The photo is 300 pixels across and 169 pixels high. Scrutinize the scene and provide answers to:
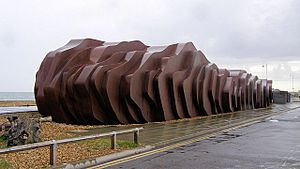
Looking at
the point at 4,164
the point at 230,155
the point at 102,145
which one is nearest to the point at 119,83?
the point at 102,145

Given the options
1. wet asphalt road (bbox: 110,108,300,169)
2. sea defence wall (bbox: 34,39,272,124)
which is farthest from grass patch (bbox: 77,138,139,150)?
sea defence wall (bbox: 34,39,272,124)

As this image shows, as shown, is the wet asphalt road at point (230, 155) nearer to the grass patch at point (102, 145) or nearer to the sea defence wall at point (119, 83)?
the grass patch at point (102, 145)

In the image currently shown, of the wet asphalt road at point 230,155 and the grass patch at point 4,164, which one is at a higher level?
the grass patch at point 4,164

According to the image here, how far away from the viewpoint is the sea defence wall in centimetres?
2131

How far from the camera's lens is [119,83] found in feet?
71.4

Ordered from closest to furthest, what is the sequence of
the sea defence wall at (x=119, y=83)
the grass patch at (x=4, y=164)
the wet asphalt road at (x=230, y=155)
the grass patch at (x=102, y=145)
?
the grass patch at (x=4, y=164) < the wet asphalt road at (x=230, y=155) < the grass patch at (x=102, y=145) < the sea defence wall at (x=119, y=83)

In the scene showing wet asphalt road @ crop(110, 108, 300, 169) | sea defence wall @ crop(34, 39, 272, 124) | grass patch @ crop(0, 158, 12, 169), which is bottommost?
wet asphalt road @ crop(110, 108, 300, 169)

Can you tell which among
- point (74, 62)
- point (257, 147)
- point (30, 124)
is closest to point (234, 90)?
point (74, 62)

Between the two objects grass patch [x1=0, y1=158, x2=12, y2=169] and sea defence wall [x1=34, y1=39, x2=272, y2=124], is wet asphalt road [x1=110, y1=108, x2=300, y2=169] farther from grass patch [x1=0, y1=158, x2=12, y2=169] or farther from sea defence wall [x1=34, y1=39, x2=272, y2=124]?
sea defence wall [x1=34, y1=39, x2=272, y2=124]

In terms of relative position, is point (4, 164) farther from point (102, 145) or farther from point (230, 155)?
point (230, 155)

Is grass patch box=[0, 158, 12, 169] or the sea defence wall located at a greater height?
the sea defence wall

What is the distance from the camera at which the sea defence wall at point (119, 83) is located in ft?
69.9

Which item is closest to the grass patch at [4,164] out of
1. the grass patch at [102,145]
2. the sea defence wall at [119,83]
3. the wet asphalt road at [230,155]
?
the wet asphalt road at [230,155]

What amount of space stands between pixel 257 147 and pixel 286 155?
173cm
